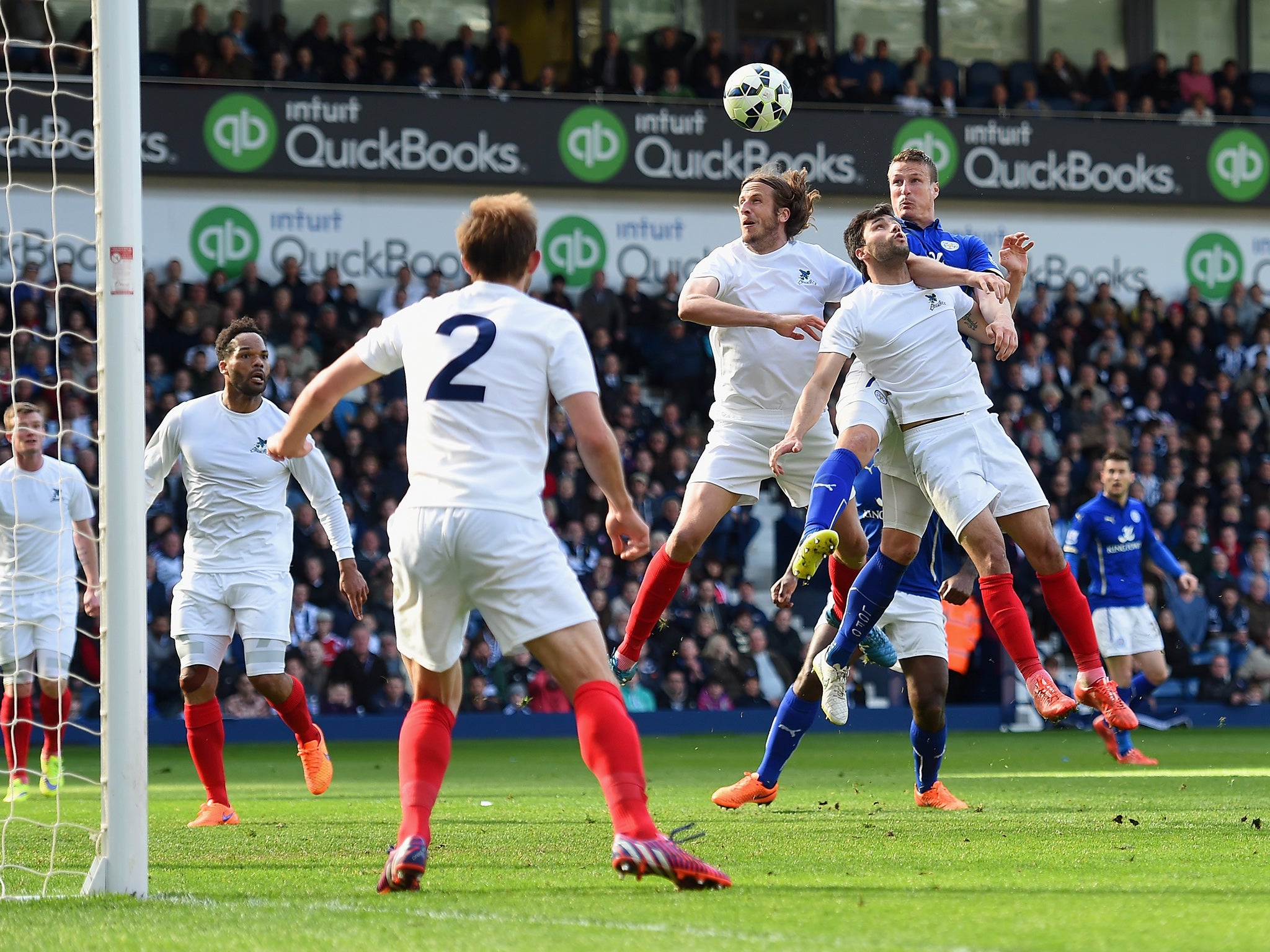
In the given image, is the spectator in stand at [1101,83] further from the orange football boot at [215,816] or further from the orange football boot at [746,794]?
the orange football boot at [215,816]

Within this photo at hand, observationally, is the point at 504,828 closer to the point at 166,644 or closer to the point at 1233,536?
the point at 166,644

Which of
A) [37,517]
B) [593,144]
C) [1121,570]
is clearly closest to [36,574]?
[37,517]

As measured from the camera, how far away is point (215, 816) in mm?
7719

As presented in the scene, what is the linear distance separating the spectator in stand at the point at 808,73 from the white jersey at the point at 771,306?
1402 centimetres

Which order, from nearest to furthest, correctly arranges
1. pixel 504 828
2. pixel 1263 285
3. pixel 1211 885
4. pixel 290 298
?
pixel 1211 885 < pixel 504 828 < pixel 290 298 < pixel 1263 285

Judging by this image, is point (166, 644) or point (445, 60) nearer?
point (166, 644)

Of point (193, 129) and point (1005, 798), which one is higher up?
point (193, 129)

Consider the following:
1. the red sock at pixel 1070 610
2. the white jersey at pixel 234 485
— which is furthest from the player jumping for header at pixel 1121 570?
the white jersey at pixel 234 485

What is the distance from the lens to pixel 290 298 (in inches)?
730

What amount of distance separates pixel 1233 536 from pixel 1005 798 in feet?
36.7

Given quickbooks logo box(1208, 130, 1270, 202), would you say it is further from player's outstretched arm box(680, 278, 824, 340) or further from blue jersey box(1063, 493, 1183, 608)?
player's outstretched arm box(680, 278, 824, 340)

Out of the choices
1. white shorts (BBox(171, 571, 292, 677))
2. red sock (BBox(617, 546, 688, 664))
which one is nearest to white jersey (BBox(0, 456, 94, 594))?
white shorts (BBox(171, 571, 292, 677))

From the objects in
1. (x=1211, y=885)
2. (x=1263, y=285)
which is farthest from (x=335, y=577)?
(x=1263, y=285)

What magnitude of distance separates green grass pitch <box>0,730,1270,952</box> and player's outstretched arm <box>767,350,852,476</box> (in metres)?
1.67
